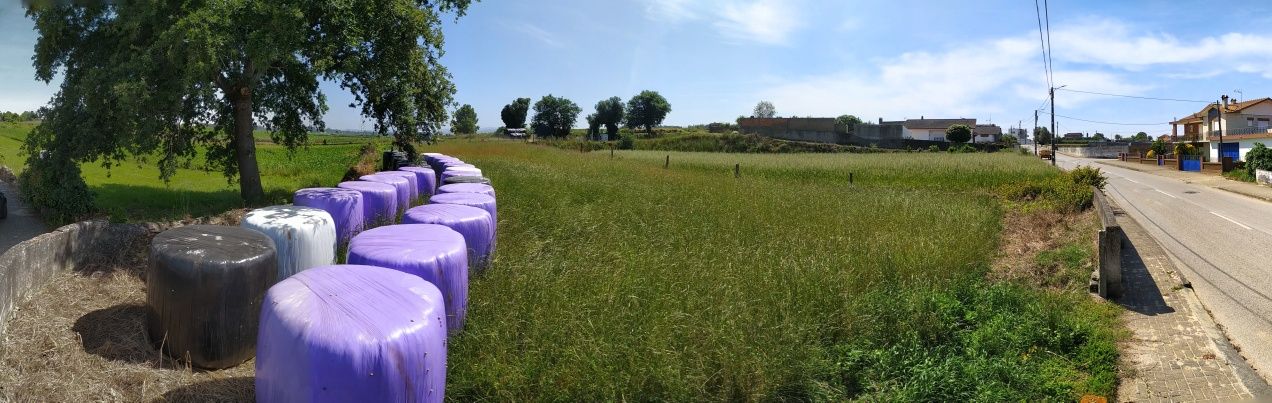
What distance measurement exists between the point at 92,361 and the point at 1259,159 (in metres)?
35.9

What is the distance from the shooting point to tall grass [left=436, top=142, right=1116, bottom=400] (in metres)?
4.47

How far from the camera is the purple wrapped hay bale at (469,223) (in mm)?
6462

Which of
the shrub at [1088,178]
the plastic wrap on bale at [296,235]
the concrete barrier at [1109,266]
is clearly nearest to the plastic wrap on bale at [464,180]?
the plastic wrap on bale at [296,235]

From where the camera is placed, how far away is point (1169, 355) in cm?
538

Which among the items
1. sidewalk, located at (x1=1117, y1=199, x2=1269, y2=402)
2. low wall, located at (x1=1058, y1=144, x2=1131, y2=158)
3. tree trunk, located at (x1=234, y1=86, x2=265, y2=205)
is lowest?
sidewalk, located at (x1=1117, y1=199, x2=1269, y2=402)

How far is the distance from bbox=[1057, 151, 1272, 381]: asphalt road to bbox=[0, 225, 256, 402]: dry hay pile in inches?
291

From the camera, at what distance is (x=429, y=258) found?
15.9 feet

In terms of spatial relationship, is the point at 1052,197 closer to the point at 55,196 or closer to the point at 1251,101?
the point at 55,196

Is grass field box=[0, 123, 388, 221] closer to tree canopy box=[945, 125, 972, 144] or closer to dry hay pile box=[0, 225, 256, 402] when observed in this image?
dry hay pile box=[0, 225, 256, 402]

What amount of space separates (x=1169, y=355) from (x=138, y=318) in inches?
317

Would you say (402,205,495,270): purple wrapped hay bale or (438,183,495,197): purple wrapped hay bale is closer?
(402,205,495,270): purple wrapped hay bale

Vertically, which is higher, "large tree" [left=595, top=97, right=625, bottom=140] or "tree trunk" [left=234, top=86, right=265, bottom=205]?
"large tree" [left=595, top=97, right=625, bottom=140]

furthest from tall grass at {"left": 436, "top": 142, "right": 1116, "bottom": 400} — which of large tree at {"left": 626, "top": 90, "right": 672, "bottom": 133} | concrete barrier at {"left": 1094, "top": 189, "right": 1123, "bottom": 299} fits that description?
large tree at {"left": 626, "top": 90, "right": 672, "bottom": 133}

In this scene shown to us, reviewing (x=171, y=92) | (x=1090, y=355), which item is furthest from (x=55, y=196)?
(x=1090, y=355)
